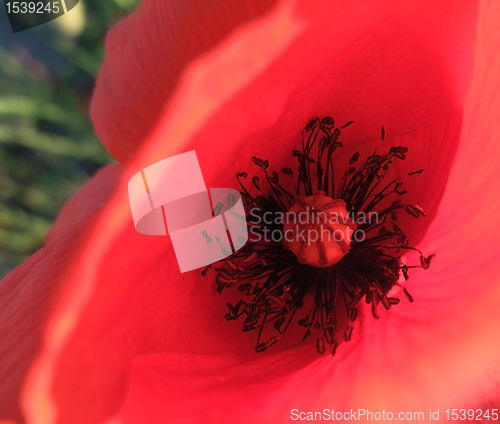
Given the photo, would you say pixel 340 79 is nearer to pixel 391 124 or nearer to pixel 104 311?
pixel 391 124

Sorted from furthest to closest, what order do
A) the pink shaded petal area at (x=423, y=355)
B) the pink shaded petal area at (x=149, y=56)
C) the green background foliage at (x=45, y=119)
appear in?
1. the green background foliage at (x=45, y=119)
2. the pink shaded petal area at (x=149, y=56)
3. the pink shaded petal area at (x=423, y=355)

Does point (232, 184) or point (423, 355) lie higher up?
point (232, 184)

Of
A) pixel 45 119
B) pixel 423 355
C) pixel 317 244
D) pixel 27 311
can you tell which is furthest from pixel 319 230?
pixel 45 119

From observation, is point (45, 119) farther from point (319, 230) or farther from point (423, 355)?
point (423, 355)

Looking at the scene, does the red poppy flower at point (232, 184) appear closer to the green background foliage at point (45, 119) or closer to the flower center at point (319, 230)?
the flower center at point (319, 230)

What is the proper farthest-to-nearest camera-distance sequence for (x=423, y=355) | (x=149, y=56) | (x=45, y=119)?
(x=45, y=119) → (x=149, y=56) → (x=423, y=355)

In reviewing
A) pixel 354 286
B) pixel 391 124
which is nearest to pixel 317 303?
pixel 354 286

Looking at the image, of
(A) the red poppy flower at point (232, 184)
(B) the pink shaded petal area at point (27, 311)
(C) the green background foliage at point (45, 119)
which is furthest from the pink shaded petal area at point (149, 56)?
(C) the green background foliage at point (45, 119)
